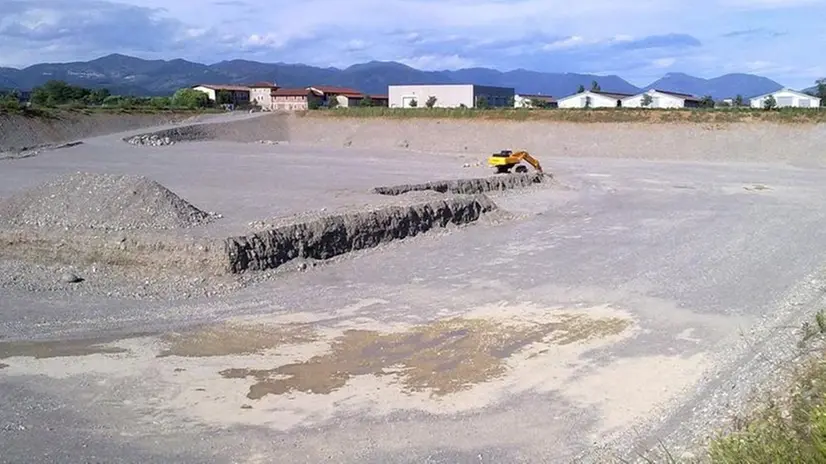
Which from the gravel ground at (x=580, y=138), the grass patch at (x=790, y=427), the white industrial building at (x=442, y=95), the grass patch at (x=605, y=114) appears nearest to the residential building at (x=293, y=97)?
the white industrial building at (x=442, y=95)

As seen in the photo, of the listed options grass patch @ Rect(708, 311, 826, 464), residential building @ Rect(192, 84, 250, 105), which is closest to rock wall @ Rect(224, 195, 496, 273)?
grass patch @ Rect(708, 311, 826, 464)

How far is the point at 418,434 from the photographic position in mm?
9484

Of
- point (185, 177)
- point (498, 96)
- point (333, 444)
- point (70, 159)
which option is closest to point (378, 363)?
point (333, 444)

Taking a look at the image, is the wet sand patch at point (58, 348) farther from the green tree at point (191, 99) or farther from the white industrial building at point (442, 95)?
the white industrial building at point (442, 95)

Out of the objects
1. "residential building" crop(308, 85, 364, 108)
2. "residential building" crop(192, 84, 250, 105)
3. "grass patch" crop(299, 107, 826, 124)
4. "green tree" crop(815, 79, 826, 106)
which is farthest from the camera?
"residential building" crop(192, 84, 250, 105)

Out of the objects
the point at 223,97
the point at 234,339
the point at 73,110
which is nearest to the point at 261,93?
the point at 223,97

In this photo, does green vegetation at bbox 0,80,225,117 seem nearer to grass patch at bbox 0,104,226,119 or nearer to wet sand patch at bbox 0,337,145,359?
grass patch at bbox 0,104,226,119

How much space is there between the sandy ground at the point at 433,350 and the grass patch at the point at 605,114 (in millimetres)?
39565

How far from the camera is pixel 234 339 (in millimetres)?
13320

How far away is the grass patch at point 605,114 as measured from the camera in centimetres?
6187

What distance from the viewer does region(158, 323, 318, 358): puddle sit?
41.6ft

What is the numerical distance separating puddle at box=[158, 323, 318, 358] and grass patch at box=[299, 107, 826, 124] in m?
56.6

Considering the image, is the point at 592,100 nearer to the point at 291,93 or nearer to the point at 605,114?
the point at 605,114

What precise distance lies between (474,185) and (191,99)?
83476mm
